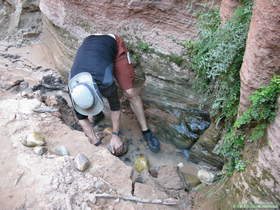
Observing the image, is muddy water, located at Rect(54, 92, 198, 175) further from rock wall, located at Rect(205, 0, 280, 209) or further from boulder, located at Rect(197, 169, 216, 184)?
rock wall, located at Rect(205, 0, 280, 209)

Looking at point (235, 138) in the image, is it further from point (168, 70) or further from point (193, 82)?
point (168, 70)

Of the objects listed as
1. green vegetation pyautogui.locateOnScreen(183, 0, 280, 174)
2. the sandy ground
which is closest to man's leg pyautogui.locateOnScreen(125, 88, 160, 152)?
the sandy ground

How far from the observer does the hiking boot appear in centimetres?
338

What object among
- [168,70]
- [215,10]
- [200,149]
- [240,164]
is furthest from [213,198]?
[215,10]

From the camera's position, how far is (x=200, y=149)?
2.99 metres

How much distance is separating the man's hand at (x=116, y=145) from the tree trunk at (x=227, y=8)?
5.85 feet

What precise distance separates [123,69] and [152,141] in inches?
39.1

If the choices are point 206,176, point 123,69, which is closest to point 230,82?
point 206,176

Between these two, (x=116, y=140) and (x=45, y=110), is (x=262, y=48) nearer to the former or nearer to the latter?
(x=116, y=140)

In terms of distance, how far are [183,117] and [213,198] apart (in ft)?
3.64

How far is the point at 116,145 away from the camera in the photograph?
3242 mm

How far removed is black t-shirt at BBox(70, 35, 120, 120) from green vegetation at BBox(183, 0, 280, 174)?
91 centimetres

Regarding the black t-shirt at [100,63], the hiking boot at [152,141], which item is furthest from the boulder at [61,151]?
the hiking boot at [152,141]

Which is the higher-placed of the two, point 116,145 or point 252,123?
point 252,123
